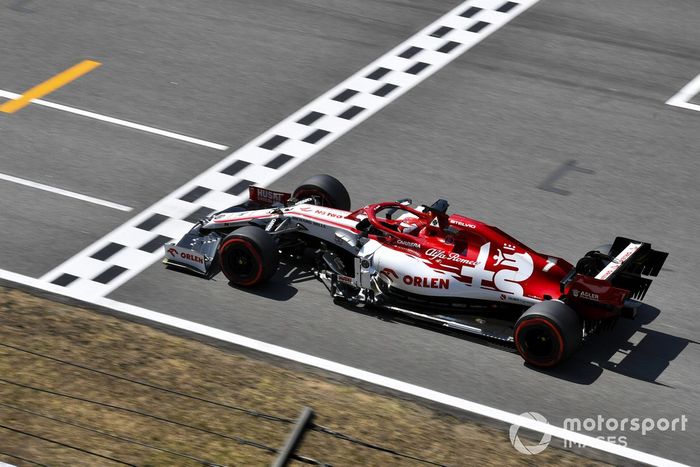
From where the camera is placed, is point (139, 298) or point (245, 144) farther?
point (245, 144)

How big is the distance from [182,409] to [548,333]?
416 centimetres

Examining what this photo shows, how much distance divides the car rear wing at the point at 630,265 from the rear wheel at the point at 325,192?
11.9 feet

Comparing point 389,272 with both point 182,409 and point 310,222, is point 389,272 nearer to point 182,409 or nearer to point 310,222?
point 310,222

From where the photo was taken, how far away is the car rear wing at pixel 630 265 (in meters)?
14.6

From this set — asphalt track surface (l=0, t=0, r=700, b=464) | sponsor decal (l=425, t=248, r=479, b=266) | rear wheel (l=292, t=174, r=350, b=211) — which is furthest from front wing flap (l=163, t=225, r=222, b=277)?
sponsor decal (l=425, t=248, r=479, b=266)

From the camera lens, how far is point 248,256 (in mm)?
15531

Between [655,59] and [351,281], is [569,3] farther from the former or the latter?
[351,281]

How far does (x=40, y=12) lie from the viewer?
24.0m

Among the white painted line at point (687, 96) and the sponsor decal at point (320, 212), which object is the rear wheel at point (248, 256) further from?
the white painted line at point (687, 96)

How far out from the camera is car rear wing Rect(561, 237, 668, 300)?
48.0ft

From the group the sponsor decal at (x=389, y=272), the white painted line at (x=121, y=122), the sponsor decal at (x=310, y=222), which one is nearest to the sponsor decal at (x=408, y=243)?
the sponsor decal at (x=389, y=272)

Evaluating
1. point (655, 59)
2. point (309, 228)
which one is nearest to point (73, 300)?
point (309, 228)

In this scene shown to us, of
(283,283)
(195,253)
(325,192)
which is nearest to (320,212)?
(325,192)

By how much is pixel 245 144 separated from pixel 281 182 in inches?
54.9
